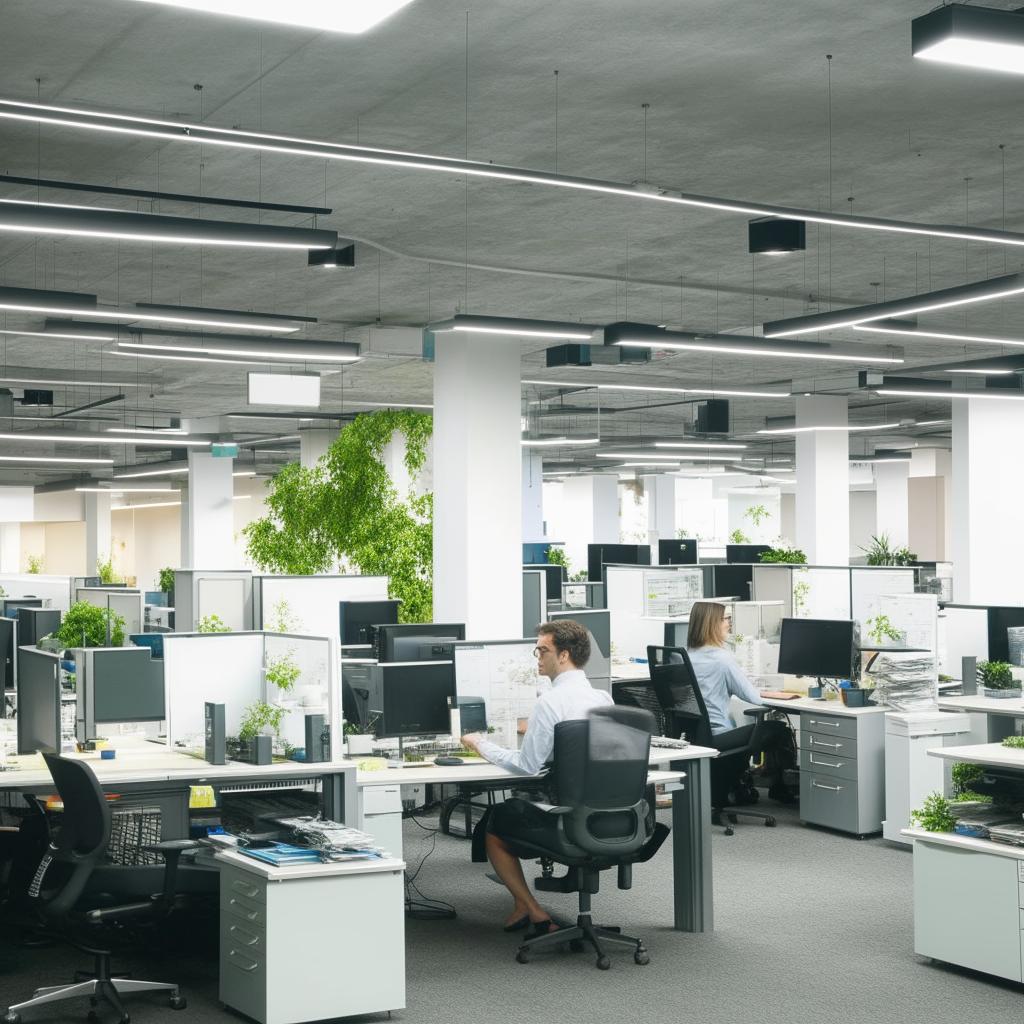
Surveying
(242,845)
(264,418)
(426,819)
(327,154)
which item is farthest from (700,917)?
(264,418)

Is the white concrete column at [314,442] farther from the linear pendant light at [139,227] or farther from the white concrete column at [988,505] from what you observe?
the linear pendant light at [139,227]

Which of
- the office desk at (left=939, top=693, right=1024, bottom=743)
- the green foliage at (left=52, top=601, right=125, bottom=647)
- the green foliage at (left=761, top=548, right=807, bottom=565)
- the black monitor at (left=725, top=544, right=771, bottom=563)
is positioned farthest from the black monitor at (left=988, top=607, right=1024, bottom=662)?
the black monitor at (left=725, top=544, right=771, bottom=563)

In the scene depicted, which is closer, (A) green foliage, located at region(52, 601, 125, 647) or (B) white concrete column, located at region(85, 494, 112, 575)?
(A) green foliage, located at region(52, 601, 125, 647)

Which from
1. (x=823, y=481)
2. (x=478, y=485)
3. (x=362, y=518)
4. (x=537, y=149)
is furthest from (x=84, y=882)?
(x=823, y=481)

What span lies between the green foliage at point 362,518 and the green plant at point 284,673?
21.1ft

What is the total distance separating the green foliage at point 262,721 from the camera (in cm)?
548

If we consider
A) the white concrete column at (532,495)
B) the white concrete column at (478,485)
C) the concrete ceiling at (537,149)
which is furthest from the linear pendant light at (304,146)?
the white concrete column at (532,495)

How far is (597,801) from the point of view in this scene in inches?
206

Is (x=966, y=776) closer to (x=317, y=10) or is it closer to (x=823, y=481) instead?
(x=317, y=10)

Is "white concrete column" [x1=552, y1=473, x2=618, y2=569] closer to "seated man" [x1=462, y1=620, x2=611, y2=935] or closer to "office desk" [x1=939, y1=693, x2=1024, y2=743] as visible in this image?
"office desk" [x1=939, y1=693, x2=1024, y2=743]

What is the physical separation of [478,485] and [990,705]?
17.1ft

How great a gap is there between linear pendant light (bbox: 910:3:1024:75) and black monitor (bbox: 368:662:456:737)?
133 inches

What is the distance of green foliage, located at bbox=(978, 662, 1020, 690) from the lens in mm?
7398

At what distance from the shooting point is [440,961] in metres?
5.43
